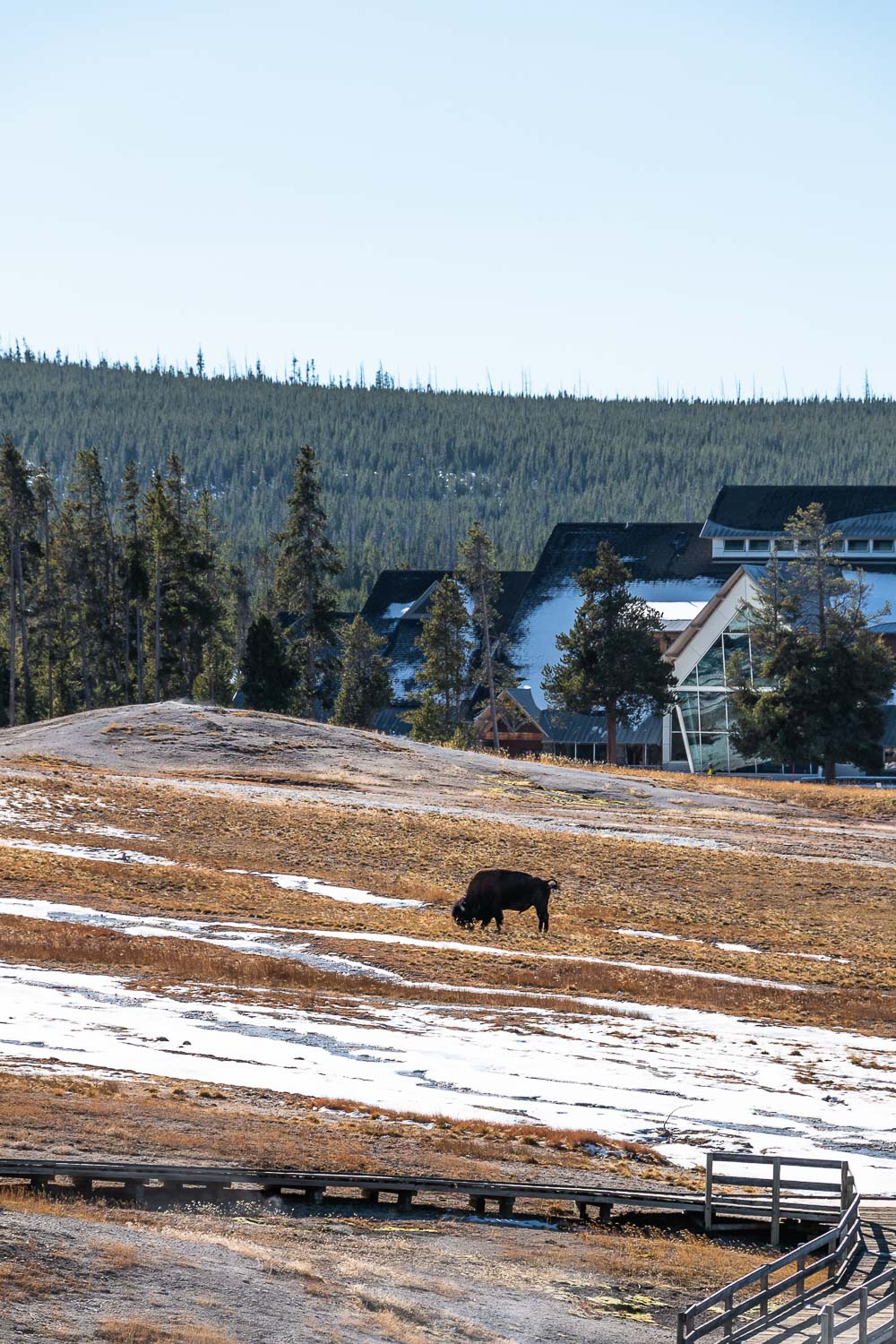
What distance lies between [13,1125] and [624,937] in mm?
23136

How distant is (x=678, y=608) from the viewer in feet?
361

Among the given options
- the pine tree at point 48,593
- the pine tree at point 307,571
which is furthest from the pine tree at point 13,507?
the pine tree at point 307,571

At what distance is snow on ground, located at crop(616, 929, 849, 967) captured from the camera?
37625mm

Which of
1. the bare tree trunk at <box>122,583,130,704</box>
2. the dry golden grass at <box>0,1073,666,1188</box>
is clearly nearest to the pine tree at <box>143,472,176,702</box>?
the bare tree trunk at <box>122,583,130,704</box>

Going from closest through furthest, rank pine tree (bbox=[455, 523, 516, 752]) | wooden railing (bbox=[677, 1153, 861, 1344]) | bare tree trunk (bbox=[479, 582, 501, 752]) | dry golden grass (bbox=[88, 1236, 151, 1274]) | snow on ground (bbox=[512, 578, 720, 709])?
wooden railing (bbox=[677, 1153, 861, 1344]), dry golden grass (bbox=[88, 1236, 151, 1274]), bare tree trunk (bbox=[479, 582, 501, 752]), pine tree (bbox=[455, 523, 516, 752]), snow on ground (bbox=[512, 578, 720, 709])

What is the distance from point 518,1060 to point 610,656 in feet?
185

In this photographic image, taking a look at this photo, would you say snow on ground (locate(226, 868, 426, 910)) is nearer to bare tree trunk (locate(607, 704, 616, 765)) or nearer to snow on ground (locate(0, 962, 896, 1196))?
snow on ground (locate(0, 962, 896, 1196))

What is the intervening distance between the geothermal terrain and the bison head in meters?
0.86

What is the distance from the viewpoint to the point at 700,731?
83688mm

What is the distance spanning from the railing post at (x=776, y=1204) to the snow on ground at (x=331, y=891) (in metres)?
23.0

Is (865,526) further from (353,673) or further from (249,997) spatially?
(249,997)

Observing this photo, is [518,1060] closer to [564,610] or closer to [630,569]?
[630,569]

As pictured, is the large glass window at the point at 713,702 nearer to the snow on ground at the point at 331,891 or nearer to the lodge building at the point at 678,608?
the lodge building at the point at 678,608

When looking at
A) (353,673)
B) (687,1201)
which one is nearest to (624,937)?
(687,1201)
